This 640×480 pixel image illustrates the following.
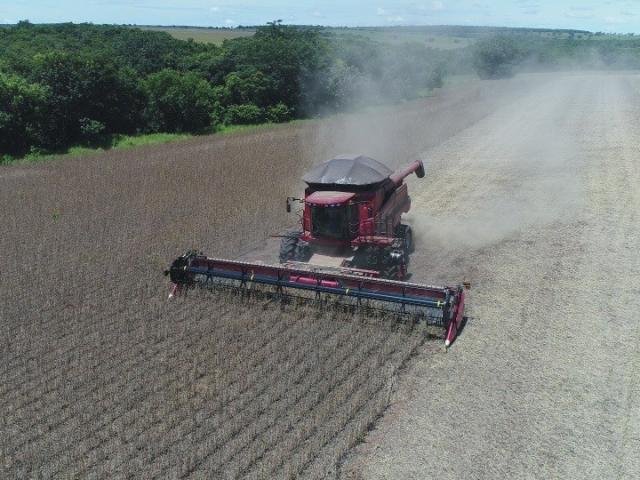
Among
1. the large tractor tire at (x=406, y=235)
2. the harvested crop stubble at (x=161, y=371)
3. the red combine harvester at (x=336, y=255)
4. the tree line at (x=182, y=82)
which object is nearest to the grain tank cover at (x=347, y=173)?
the red combine harvester at (x=336, y=255)

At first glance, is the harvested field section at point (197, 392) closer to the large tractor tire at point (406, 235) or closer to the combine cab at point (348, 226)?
the combine cab at point (348, 226)

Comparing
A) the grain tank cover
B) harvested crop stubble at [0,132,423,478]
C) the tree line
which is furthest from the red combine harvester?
the tree line

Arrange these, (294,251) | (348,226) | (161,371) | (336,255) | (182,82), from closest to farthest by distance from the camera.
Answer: (161,371) < (348,226) < (336,255) < (294,251) < (182,82)

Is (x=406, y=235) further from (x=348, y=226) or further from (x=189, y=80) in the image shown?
(x=189, y=80)

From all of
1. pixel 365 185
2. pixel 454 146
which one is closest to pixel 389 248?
pixel 365 185

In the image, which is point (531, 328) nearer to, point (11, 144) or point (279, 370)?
point (279, 370)

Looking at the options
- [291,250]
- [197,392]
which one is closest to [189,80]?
[291,250]
